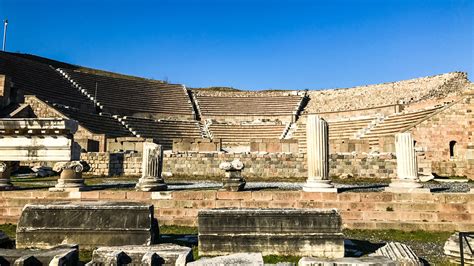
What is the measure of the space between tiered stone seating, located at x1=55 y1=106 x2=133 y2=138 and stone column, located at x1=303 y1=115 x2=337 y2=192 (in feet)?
65.4

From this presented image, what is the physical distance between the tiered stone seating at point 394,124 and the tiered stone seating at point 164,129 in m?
16.6

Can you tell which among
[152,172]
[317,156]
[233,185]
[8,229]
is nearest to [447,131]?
[317,156]

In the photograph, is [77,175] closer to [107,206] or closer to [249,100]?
[107,206]

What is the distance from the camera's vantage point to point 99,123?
27766 mm

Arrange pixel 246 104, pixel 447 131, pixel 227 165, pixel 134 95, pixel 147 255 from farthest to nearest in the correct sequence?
pixel 246 104, pixel 134 95, pixel 447 131, pixel 227 165, pixel 147 255

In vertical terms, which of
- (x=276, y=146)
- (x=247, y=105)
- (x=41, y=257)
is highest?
(x=247, y=105)

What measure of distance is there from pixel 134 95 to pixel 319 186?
3408 cm

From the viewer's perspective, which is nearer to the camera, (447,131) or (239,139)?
(447,131)

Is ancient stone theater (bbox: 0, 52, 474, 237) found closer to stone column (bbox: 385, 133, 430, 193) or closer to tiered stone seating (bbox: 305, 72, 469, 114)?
stone column (bbox: 385, 133, 430, 193)

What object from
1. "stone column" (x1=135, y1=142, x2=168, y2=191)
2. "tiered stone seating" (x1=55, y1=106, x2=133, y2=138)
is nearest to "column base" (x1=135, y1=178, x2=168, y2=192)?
"stone column" (x1=135, y1=142, x2=168, y2=191)

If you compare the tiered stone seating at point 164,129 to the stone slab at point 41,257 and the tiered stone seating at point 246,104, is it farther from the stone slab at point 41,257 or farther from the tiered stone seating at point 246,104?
the stone slab at point 41,257

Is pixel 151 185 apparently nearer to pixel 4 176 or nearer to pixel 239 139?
pixel 4 176

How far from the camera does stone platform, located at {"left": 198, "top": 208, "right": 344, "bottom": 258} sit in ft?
17.5

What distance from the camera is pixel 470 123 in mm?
20797
